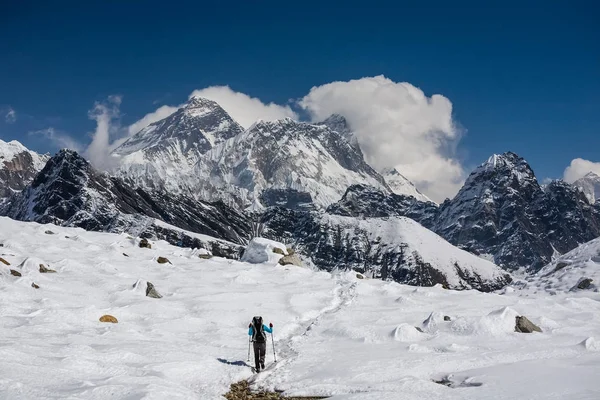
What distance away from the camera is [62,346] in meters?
23.1

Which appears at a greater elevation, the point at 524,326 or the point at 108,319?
the point at 108,319

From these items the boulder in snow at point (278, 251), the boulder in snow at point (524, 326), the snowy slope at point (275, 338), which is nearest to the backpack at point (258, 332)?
the snowy slope at point (275, 338)

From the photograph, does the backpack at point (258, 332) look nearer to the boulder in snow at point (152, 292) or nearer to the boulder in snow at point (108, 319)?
the boulder in snow at point (108, 319)

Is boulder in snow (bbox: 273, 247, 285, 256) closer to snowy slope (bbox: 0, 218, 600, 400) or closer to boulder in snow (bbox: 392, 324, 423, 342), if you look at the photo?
snowy slope (bbox: 0, 218, 600, 400)

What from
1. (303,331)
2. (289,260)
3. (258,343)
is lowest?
(258,343)

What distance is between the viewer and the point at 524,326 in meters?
28.8

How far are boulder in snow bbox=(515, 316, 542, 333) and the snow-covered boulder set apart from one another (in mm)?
38782

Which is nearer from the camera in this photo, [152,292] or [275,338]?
[275,338]

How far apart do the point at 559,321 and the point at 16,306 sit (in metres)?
34.0

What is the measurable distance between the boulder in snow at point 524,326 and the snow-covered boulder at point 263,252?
1527 inches

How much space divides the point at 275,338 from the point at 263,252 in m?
36.7

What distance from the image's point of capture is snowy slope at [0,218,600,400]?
58.9ft

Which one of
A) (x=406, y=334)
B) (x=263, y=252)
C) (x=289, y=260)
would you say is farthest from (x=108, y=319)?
(x=263, y=252)

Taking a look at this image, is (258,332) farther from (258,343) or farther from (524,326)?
(524,326)
